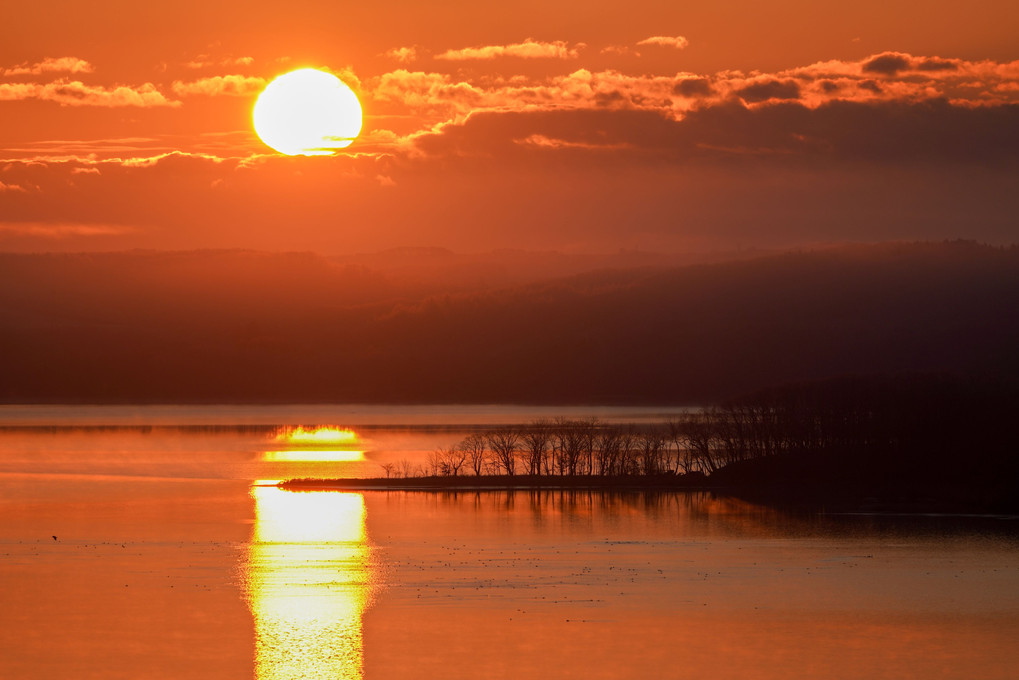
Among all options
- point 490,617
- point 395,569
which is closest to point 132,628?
point 490,617

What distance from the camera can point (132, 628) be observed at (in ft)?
127

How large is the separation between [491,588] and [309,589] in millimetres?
6220

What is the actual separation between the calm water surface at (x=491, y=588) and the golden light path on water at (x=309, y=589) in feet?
0.42

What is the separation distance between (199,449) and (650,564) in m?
90.9

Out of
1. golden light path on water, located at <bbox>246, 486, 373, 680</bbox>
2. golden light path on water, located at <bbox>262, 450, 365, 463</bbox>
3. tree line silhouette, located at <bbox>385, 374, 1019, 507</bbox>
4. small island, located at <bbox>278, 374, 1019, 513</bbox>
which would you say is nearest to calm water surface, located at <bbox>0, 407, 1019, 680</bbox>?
golden light path on water, located at <bbox>246, 486, 373, 680</bbox>

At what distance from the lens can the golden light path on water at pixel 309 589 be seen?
34.3 meters

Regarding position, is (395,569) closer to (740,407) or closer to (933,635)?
(933,635)

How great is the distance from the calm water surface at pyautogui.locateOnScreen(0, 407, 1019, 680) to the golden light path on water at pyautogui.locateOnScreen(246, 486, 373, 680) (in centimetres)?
13

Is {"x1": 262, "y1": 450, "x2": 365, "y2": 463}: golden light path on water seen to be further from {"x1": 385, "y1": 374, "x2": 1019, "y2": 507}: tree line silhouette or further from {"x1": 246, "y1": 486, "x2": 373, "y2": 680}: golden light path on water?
{"x1": 246, "y1": 486, "x2": 373, "y2": 680}: golden light path on water

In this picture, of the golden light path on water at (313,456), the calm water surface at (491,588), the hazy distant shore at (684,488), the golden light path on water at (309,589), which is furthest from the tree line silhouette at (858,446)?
the golden light path on water at (309,589)

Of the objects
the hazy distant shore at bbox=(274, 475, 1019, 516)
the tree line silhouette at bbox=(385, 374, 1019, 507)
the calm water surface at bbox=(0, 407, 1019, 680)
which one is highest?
the tree line silhouette at bbox=(385, 374, 1019, 507)

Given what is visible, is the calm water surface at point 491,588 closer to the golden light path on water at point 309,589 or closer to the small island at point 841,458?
the golden light path on water at point 309,589

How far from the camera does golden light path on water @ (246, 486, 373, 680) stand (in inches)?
1350

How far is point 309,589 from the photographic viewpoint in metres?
45.8
